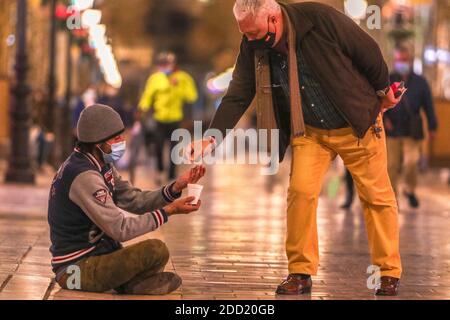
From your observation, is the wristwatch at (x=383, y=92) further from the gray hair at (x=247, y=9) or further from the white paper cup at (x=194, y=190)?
the white paper cup at (x=194, y=190)

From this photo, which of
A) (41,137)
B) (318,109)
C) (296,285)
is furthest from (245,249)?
(41,137)

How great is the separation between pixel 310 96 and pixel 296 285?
1170 millimetres

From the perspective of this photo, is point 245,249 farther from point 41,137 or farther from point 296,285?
point 41,137

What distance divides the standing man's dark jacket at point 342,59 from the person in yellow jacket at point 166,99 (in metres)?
12.7

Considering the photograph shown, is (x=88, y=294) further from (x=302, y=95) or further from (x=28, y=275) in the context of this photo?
(x=302, y=95)

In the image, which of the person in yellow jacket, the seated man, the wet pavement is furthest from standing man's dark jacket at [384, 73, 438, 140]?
the seated man

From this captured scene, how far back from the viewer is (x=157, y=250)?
7734 mm

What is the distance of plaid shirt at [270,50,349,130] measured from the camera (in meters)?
8.00

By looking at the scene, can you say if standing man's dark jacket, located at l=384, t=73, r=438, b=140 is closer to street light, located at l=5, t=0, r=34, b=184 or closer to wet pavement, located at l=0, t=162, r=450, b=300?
wet pavement, located at l=0, t=162, r=450, b=300

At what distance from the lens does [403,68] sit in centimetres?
1550

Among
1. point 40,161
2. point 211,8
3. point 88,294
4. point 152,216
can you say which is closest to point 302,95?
point 152,216

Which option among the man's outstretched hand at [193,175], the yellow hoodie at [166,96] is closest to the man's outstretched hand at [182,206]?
the man's outstretched hand at [193,175]

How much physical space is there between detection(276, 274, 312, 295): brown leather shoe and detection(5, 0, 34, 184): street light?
449 inches

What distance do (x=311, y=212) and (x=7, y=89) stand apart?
17.9 meters
